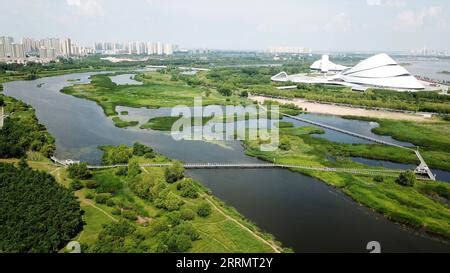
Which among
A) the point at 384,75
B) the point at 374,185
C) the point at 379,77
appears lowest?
the point at 374,185

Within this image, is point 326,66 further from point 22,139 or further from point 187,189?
point 187,189

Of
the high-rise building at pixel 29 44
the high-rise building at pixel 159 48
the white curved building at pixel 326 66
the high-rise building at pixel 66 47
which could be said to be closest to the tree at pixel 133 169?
the white curved building at pixel 326 66

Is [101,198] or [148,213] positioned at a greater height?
[101,198]

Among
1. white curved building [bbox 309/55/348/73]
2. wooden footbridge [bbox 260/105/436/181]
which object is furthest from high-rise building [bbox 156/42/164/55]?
wooden footbridge [bbox 260/105/436/181]

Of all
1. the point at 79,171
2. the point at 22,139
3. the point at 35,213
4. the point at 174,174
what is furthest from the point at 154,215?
the point at 22,139

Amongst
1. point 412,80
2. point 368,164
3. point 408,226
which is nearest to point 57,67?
point 412,80

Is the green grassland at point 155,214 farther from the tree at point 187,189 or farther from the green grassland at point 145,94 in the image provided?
the green grassland at point 145,94

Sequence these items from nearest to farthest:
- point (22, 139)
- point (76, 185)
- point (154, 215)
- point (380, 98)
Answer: point (154, 215), point (76, 185), point (22, 139), point (380, 98)
